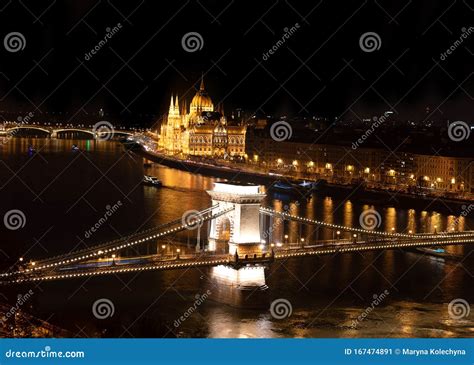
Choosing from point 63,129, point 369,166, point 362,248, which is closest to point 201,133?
point 63,129

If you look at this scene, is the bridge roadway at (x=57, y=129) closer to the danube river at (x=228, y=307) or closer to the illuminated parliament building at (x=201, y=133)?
the illuminated parliament building at (x=201, y=133)

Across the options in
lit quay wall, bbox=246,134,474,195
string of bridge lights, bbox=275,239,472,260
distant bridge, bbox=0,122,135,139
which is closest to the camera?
string of bridge lights, bbox=275,239,472,260

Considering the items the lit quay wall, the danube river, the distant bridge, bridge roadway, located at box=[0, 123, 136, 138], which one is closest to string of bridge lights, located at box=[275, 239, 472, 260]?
the danube river

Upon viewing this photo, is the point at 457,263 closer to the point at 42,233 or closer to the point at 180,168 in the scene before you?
the point at 42,233

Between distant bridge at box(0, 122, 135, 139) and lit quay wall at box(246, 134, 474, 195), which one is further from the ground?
distant bridge at box(0, 122, 135, 139)

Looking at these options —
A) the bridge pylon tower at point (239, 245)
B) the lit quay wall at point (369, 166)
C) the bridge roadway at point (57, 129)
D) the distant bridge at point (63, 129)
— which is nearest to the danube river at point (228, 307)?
the bridge pylon tower at point (239, 245)

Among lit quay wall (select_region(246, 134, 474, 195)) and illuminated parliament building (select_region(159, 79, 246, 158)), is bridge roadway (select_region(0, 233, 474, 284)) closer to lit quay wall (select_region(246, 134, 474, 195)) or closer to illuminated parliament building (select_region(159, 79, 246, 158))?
lit quay wall (select_region(246, 134, 474, 195))

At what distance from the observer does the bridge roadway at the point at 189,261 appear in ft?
18.7

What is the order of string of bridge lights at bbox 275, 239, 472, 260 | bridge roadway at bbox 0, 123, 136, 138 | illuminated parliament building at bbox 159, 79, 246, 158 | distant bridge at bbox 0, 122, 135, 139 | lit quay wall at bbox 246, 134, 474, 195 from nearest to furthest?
string of bridge lights at bbox 275, 239, 472, 260
lit quay wall at bbox 246, 134, 474, 195
illuminated parliament building at bbox 159, 79, 246, 158
bridge roadway at bbox 0, 123, 136, 138
distant bridge at bbox 0, 122, 135, 139

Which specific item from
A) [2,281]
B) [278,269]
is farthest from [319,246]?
[2,281]

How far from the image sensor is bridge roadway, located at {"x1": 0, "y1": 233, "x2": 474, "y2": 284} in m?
5.71

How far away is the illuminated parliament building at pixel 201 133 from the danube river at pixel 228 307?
11977 millimetres

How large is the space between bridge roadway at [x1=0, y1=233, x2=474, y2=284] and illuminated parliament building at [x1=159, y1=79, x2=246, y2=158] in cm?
1591

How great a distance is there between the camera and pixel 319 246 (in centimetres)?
703
